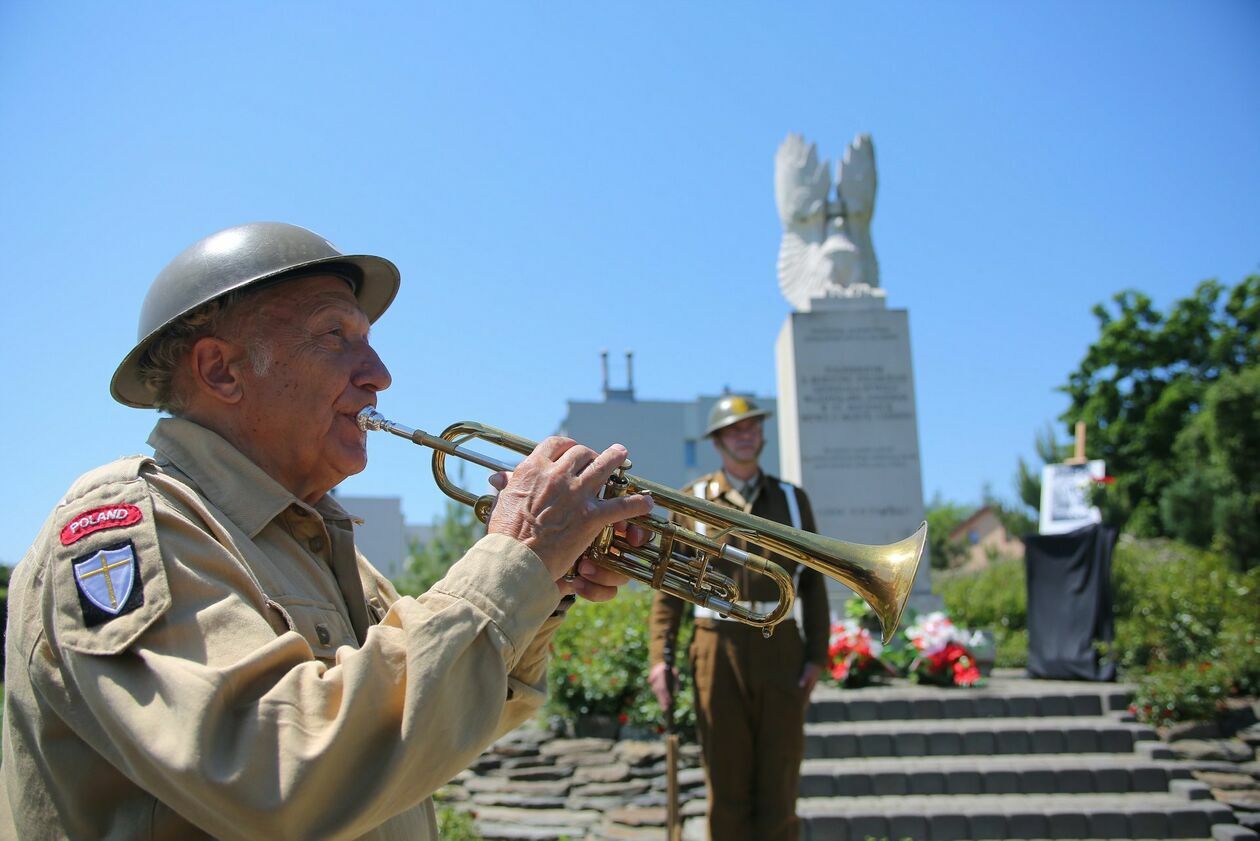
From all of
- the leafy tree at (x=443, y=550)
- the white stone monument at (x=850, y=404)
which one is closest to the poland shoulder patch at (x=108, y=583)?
the white stone monument at (x=850, y=404)

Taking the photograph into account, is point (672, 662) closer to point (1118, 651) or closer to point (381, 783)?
point (381, 783)

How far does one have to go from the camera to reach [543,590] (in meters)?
1.74

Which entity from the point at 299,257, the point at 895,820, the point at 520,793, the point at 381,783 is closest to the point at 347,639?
the point at 381,783

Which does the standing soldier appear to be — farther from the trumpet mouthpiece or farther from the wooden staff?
the trumpet mouthpiece

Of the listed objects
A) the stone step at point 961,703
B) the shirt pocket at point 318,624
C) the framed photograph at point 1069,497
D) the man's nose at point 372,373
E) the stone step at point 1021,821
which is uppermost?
the man's nose at point 372,373

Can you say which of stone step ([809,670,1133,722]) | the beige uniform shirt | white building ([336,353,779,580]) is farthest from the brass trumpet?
white building ([336,353,779,580])

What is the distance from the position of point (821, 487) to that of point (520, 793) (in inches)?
241

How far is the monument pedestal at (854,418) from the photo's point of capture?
12312 mm

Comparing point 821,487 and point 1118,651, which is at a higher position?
point 821,487

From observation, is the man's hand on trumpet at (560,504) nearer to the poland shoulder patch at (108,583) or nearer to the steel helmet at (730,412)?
the poland shoulder patch at (108,583)

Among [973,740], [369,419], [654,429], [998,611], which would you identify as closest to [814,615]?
[973,740]

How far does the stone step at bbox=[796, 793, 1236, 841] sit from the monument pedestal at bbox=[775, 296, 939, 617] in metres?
5.29

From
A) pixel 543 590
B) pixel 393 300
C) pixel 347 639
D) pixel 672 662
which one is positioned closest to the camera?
pixel 543 590

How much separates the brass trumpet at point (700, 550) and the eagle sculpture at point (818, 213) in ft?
37.0
